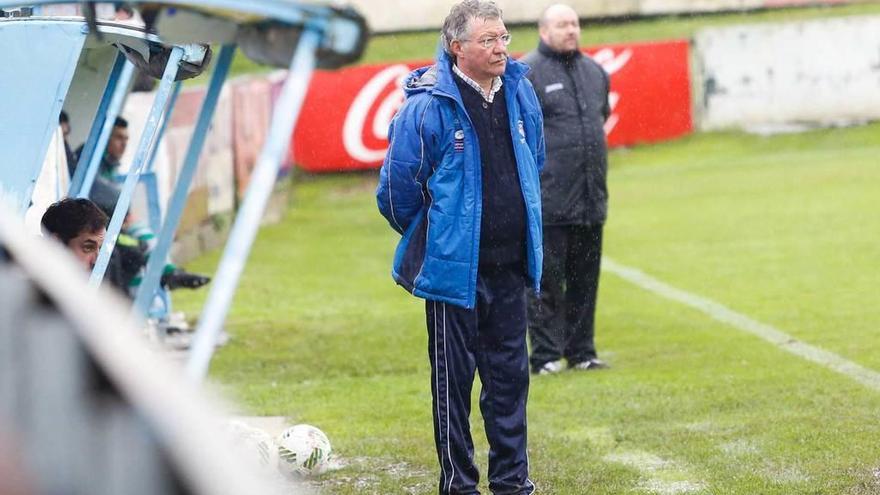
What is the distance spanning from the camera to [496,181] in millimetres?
6191

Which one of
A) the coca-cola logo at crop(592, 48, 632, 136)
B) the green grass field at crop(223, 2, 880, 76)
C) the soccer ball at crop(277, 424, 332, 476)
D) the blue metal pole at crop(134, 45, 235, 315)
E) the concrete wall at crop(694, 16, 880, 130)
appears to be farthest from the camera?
the green grass field at crop(223, 2, 880, 76)

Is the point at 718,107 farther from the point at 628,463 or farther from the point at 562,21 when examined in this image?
the point at 628,463

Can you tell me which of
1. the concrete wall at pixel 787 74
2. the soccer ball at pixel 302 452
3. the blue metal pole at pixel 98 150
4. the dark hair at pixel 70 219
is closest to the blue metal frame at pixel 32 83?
the dark hair at pixel 70 219

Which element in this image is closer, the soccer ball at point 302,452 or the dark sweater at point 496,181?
the dark sweater at point 496,181

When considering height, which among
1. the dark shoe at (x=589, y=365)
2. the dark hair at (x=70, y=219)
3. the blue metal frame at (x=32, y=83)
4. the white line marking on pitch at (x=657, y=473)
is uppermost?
the blue metal frame at (x=32, y=83)

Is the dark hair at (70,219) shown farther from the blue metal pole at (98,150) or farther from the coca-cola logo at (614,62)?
the coca-cola logo at (614,62)

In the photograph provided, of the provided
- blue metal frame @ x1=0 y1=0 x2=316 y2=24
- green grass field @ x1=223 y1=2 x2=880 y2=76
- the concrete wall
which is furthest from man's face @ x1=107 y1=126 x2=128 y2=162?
green grass field @ x1=223 y1=2 x2=880 y2=76

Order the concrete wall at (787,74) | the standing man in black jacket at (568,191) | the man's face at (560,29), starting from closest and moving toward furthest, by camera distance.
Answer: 1. the man's face at (560,29)
2. the standing man in black jacket at (568,191)
3. the concrete wall at (787,74)

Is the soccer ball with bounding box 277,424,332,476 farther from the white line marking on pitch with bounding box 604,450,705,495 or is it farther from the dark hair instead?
the dark hair

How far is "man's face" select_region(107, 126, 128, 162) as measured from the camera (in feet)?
31.5

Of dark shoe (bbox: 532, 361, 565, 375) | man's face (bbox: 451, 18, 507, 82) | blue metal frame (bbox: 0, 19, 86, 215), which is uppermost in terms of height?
man's face (bbox: 451, 18, 507, 82)

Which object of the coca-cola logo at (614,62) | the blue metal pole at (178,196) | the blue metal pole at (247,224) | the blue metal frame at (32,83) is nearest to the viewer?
the blue metal pole at (247,224)

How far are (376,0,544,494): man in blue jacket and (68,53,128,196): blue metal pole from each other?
110 cm

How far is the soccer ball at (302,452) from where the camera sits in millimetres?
6980
